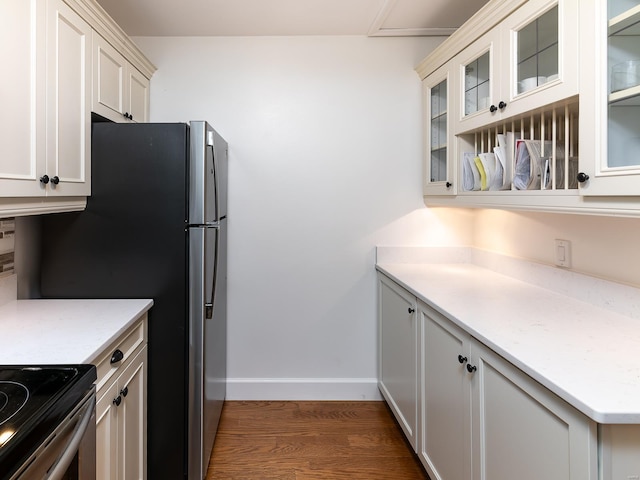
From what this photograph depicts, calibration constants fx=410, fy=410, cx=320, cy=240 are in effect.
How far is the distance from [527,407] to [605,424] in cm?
25

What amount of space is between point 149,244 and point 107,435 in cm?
78

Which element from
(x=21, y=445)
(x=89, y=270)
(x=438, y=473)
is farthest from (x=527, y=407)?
(x=89, y=270)

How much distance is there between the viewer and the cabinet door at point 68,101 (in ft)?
5.01

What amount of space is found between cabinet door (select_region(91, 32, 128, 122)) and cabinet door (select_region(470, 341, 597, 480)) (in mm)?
1912

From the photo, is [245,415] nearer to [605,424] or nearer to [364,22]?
[605,424]

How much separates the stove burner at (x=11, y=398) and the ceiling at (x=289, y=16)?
2060 millimetres

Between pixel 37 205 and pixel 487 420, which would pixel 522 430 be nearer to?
pixel 487 420

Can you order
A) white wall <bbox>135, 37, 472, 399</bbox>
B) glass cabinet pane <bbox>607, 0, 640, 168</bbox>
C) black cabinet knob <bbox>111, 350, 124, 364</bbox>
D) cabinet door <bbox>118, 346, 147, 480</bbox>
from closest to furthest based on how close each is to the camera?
1. glass cabinet pane <bbox>607, 0, 640, 168</bbox>
2. black cabinet knob <bbox>111, 350, 124, 364</bbox>
3. cabinet door <bbox>118, 346, 147, 480</bbox>
4. white wall <bbox>135, 37, 472, 399</bbox>

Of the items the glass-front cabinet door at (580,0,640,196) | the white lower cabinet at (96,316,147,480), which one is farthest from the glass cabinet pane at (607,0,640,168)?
the white lower cabinet at (96,316,147,480)

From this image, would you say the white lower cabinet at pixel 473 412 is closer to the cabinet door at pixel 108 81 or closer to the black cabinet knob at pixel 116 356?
the black cabinet knob at pixel 116 356

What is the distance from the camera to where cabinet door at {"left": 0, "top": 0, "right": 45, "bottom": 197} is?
1292 millimetres

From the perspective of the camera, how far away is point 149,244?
1.82 meters

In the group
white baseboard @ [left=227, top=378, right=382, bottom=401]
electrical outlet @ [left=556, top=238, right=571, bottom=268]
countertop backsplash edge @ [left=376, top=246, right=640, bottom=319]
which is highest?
electrical outlet @ [left=556, top=238, right=571, bottom=268]

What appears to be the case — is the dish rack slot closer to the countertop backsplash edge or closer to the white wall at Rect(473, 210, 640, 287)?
the white wall at Rect(473, 210, 640, 287)
